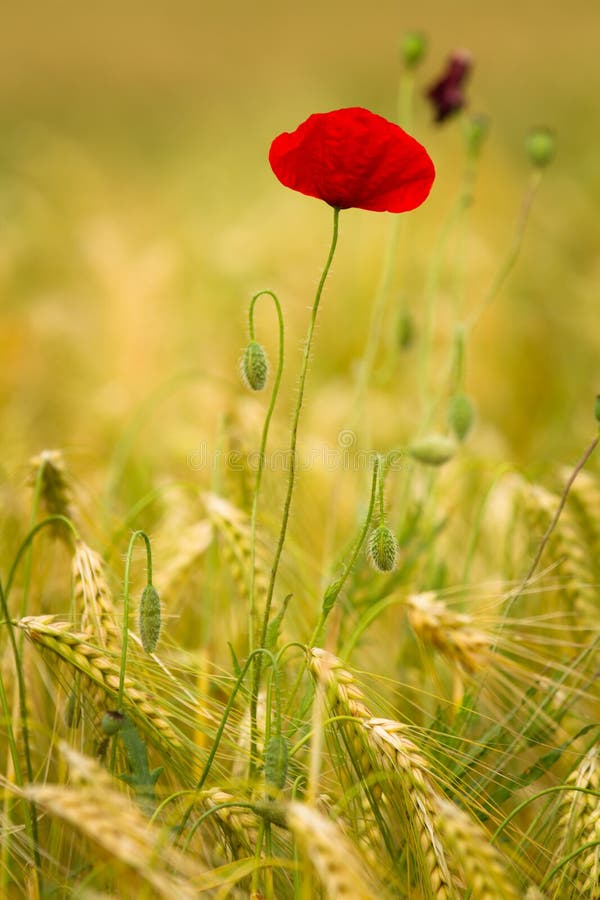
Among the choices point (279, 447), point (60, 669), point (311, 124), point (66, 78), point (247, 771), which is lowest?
point (247, 771)

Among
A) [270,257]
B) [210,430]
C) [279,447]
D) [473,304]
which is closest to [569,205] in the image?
[473,304]

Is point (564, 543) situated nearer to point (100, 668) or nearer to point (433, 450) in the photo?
point (433, 450)

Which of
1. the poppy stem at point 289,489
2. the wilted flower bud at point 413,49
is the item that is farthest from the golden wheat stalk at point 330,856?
the wilted flower bud at point 413,49

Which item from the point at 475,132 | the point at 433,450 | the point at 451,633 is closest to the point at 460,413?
the point at 433,450

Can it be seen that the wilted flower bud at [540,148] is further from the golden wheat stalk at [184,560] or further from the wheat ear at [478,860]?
the wheat ear at [478,860]

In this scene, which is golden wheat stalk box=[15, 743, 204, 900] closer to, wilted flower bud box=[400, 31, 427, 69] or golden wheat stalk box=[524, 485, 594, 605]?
golden wheat stalk box=[524, 485, 594, 605]

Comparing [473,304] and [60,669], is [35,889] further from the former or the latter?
[473,304]

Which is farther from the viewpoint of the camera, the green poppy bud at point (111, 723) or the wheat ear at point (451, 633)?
the wheat ear at point (451, 633)
